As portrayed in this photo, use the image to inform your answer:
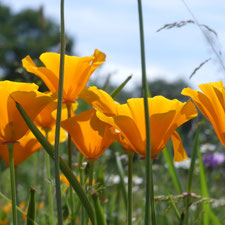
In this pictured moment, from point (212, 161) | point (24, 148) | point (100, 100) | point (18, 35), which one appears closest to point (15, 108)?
point (100, 100)

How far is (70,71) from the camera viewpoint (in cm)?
70

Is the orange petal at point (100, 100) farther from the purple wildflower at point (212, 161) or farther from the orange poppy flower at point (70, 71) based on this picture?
the purple wildflower at point (212, 161)

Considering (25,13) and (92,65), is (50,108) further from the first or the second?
(25,13)

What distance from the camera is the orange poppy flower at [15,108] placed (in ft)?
1.91

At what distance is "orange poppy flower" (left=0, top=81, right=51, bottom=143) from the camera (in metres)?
0.58

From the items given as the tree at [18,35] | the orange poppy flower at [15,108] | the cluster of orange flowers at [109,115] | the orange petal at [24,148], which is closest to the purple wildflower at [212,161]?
the orange petal at [24,148]

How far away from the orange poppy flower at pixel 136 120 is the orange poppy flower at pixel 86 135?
37 mm

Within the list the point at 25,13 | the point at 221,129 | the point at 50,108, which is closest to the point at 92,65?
the point at 50,108

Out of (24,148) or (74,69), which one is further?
(24,148)

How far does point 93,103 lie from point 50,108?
113 mm

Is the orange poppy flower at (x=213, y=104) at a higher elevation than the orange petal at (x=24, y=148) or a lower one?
higher

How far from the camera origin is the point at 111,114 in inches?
24.3

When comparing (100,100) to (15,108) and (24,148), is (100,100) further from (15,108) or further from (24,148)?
(24,148)

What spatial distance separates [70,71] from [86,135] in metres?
0.11
